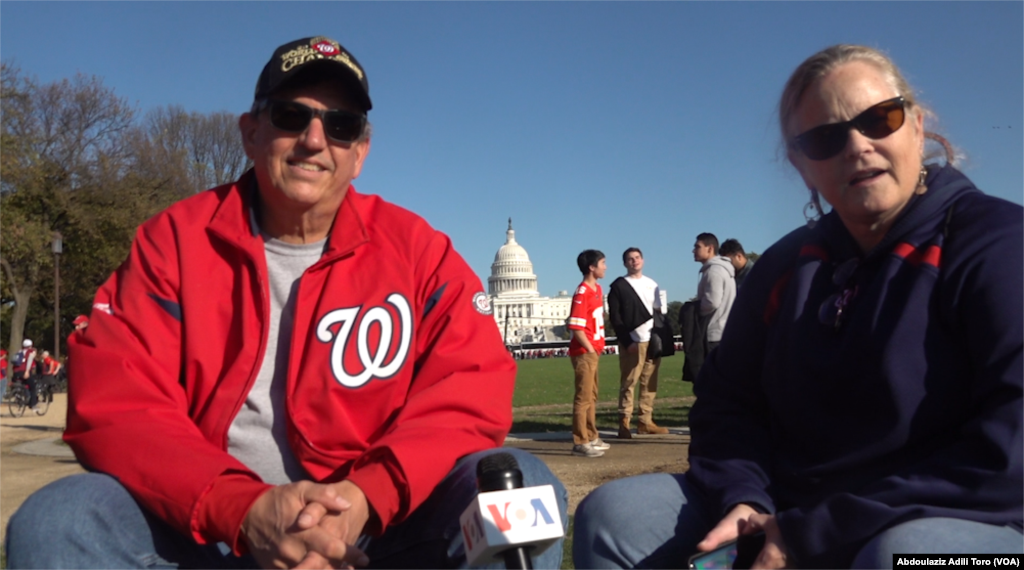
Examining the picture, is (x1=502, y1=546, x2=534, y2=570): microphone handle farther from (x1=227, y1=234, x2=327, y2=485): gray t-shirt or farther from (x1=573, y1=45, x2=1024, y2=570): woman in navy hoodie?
(x1=227, y1=234, x2=327, y2=485): gray t-shirt

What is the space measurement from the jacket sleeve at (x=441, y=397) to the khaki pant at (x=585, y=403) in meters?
5.91

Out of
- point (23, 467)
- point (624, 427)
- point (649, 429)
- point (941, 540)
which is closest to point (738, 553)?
point (941, 540)

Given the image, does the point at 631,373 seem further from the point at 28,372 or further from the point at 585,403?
the point at 28,372

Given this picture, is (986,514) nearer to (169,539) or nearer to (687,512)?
(687,512)

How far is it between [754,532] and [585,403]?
633 cm

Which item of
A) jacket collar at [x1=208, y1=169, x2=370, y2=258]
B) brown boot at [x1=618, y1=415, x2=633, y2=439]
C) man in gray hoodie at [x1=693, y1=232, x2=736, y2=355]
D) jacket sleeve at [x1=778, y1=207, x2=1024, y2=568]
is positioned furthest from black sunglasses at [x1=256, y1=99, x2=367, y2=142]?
brown boot at [x1=618, y1=415, x2=633, y2=439]

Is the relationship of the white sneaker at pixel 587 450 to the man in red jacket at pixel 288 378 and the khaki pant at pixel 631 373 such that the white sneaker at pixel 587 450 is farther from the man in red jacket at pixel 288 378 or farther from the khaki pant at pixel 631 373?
the man in red jacket at pixel 288 378

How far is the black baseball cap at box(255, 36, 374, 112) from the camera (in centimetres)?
238

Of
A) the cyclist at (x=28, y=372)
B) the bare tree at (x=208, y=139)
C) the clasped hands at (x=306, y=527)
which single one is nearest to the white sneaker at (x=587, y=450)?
the clasped hands at (x=306, y=527)

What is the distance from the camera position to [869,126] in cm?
210

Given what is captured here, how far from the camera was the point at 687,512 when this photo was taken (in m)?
2.17

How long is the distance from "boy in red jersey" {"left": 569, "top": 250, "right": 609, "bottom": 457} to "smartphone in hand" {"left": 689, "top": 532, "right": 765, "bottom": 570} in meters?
6.29

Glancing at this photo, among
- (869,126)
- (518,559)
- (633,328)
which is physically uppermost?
(869,126)

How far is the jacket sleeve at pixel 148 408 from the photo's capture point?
1967 mm
